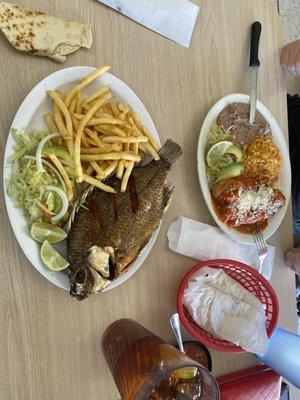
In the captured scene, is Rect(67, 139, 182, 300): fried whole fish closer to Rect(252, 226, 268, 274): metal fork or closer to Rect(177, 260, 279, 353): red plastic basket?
Rect(177, 260, 279, 353): red plastic basket

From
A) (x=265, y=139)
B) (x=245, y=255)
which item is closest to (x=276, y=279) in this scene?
(x=245, y=255)

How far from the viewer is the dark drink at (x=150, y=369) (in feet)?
3.28

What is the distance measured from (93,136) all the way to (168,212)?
336 millimetres

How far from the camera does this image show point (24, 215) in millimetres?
1131

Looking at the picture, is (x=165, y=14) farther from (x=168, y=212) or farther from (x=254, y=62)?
(x=168, y=212)

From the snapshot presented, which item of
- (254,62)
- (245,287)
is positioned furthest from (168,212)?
(254,62)

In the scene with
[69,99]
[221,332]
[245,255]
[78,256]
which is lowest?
[221,332]

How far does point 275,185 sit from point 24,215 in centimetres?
84

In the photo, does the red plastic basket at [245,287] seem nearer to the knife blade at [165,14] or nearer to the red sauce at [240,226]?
the red sauce at [240,226]

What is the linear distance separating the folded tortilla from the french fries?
0.31 ft

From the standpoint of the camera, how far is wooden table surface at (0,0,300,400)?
1151 mm

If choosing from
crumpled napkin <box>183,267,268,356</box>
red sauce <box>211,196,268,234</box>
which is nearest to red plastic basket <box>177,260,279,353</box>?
crumpled napkin <box>183,267,268,356</box>

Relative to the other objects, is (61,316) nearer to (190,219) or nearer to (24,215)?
(24,215)

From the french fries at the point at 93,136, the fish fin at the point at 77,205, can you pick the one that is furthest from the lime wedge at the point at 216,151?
the fish fin at the point at 77,205
